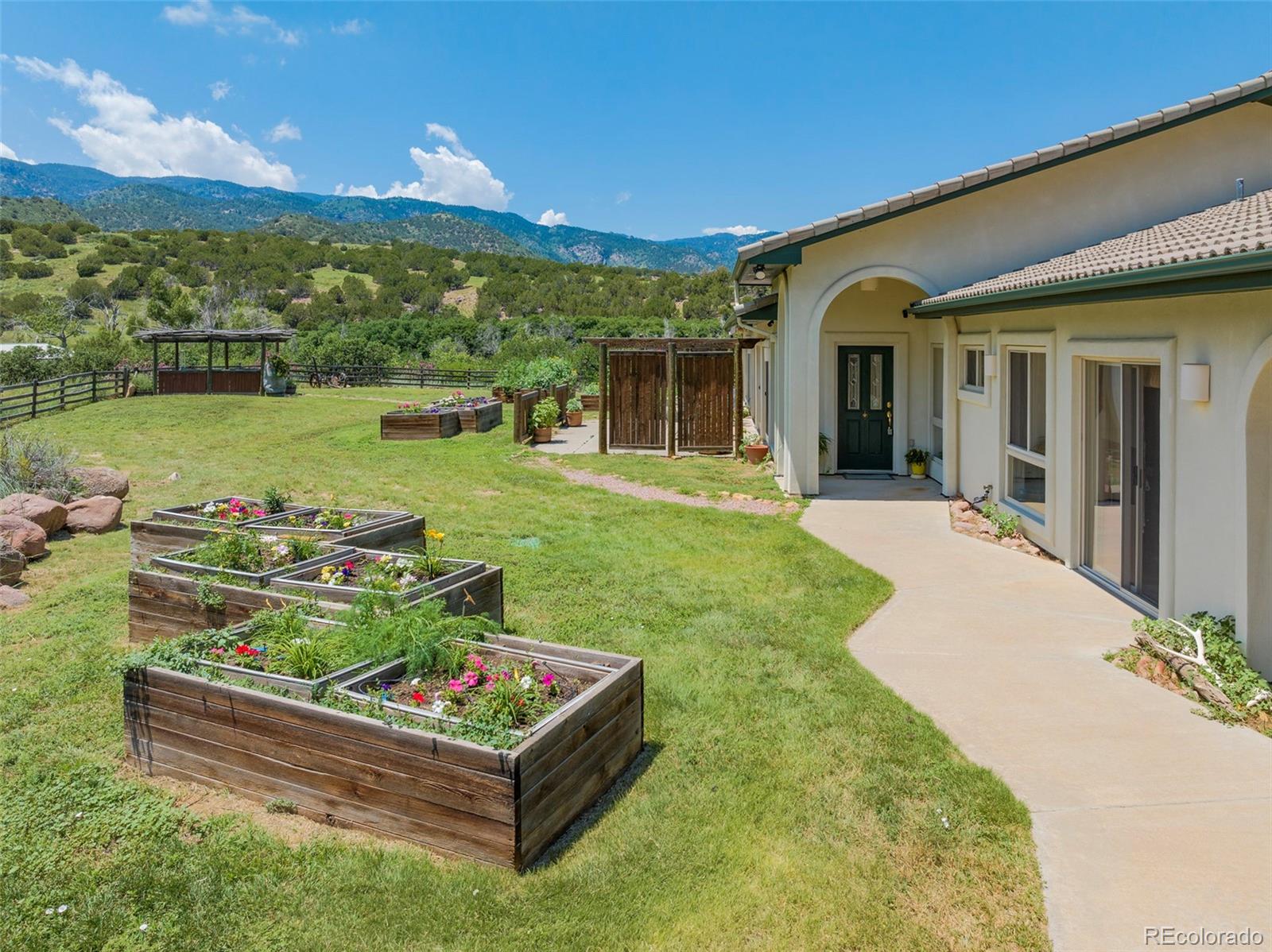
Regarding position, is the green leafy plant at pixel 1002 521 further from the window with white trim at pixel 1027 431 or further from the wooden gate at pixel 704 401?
the wooden gate at pixel 704 401

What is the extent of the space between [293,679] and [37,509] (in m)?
7.49

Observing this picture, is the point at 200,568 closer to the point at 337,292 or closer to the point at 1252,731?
the point at 1252,731

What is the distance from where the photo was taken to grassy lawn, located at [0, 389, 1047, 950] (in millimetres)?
3330

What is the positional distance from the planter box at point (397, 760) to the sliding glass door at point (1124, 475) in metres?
5.00

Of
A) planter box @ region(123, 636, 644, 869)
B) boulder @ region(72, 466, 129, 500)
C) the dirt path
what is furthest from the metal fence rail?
planter box @ region(123, 636, 644, 869)

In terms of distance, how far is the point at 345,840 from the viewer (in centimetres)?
390

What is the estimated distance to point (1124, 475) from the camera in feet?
24.9

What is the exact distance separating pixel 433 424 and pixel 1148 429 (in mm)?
15874

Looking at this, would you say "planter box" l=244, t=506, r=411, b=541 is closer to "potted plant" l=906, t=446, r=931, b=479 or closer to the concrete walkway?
the concrete walkway

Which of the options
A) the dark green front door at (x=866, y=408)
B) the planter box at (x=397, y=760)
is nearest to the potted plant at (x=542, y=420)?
the dark green front door at (x=866, y=408)

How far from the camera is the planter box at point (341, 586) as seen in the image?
5.84 m

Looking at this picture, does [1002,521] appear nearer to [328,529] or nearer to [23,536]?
[328,529]

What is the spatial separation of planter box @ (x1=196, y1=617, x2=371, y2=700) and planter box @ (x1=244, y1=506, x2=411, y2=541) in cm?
276

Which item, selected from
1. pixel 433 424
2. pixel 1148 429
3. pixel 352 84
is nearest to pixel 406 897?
pixel 1148 429
